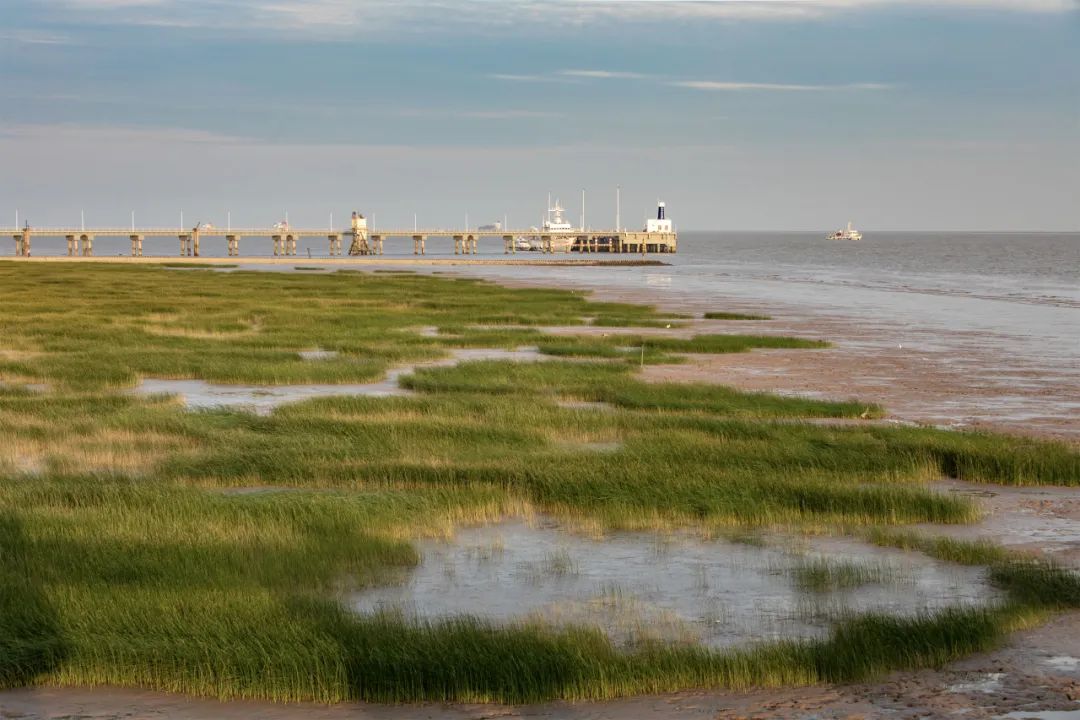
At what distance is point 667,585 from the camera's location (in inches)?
516

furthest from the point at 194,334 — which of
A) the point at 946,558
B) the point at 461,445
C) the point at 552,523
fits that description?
the point at 946,558

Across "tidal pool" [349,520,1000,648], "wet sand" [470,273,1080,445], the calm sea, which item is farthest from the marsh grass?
the calm sea

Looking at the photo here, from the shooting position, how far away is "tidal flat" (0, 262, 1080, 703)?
34.1 ft

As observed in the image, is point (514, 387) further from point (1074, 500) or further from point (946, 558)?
point (946, 558)

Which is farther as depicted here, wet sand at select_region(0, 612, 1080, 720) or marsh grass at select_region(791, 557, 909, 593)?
marsh grass at select_region(791, 557, 909, 593)

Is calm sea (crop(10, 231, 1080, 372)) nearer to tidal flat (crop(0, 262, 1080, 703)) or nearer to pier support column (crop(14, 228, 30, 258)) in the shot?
tidal flat (crop(0, 262, 1080, 703))

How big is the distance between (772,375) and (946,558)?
18.3 meters

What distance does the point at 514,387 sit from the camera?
2808 centimetres

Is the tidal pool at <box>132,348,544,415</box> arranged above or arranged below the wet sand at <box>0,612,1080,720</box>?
below

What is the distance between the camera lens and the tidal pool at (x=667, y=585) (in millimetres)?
11867

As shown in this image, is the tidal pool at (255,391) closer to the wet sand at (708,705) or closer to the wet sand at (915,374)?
the wet sand at (915,374)

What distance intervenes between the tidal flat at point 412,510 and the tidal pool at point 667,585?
0.19 metres

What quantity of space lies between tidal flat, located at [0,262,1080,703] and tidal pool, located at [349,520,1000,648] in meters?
0.19

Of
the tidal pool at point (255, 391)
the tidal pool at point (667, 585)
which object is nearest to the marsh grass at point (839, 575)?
the tidal pool at point (667, 585)
